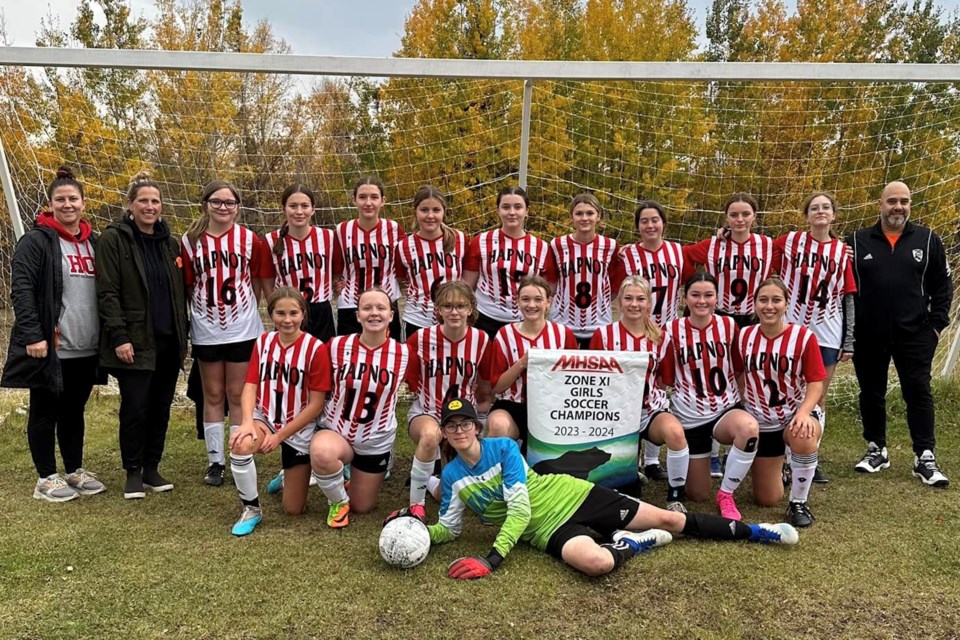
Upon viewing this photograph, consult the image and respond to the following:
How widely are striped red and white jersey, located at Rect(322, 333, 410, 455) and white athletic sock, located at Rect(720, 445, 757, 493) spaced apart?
1.81 metres

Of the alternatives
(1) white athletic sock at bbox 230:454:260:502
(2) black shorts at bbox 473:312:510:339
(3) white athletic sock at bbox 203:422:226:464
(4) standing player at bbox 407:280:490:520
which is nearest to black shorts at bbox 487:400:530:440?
(4) standing player at bbox 407:280:490:520

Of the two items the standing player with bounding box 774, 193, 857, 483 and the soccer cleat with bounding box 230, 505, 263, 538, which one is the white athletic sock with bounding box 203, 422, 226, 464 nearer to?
the soccer cleat with bounding box 230, 505, 263, 538

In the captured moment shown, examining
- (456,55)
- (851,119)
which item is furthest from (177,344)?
(456,55)

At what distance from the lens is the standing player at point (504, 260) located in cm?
406

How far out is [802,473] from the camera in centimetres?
336

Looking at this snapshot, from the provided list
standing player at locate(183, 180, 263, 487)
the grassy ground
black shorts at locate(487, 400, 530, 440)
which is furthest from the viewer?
standing player at locate(183, 180, 263, 487)

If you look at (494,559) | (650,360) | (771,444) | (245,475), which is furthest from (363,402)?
(771,444)

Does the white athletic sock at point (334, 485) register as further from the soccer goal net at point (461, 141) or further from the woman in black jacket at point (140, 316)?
the soccer goal net at point (461, 141)

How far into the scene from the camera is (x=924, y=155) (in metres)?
6.80

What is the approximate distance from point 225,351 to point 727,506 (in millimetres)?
2931

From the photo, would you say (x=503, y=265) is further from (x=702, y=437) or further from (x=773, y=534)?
(x=773, y=534)

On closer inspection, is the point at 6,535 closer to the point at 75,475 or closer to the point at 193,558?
the point at 75,475

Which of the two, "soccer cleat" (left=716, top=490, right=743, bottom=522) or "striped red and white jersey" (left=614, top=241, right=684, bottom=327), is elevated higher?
"striped red and white jersey" (left=614, top=241, right=684, bottom=327)

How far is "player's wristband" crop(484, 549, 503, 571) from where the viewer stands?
9.00 ft
